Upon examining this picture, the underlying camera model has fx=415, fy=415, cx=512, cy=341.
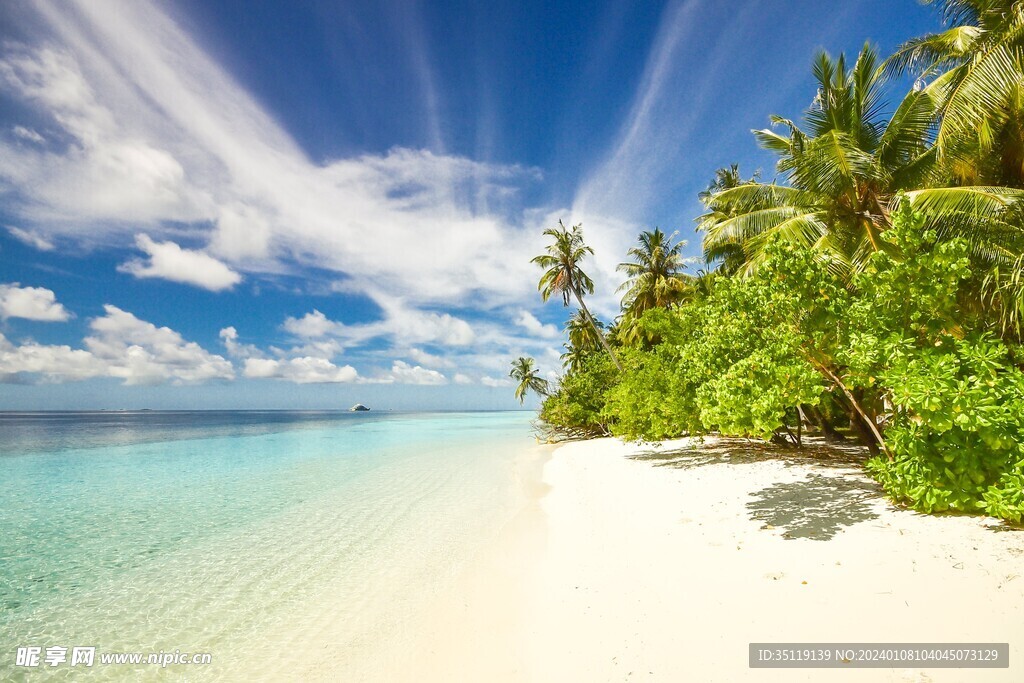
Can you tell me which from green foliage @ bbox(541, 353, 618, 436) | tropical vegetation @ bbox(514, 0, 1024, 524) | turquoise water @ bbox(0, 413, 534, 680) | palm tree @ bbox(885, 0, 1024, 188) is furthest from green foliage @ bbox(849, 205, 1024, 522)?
green foliage @ bbox(541, 353, 618, 436)

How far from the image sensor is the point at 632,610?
15.4 ft

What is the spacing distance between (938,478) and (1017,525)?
2.63 ft

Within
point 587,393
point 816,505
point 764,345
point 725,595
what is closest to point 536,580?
point 725,595

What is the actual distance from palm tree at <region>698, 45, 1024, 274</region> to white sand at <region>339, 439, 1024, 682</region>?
240 inches

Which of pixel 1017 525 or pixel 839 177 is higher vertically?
pixel 839 177

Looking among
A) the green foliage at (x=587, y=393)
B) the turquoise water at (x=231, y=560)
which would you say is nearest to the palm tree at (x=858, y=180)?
the turquoise water at (x=231, y=560)

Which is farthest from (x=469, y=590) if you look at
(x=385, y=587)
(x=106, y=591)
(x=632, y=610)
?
(x=106, y=591)

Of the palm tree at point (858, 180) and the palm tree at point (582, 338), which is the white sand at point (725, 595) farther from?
the palm tree at point (582, 338)

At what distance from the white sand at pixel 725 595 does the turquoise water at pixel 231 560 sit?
50.7 inches

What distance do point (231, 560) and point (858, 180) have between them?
1704 centimetres

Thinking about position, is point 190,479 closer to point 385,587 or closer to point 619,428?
point 385,587

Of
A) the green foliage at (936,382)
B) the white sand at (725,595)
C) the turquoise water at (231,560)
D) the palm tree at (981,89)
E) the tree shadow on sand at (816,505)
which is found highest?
the palm tree at (981,89)

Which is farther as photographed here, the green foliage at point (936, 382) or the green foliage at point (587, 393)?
the green foliage at point (587, 393)

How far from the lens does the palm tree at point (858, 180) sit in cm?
855
